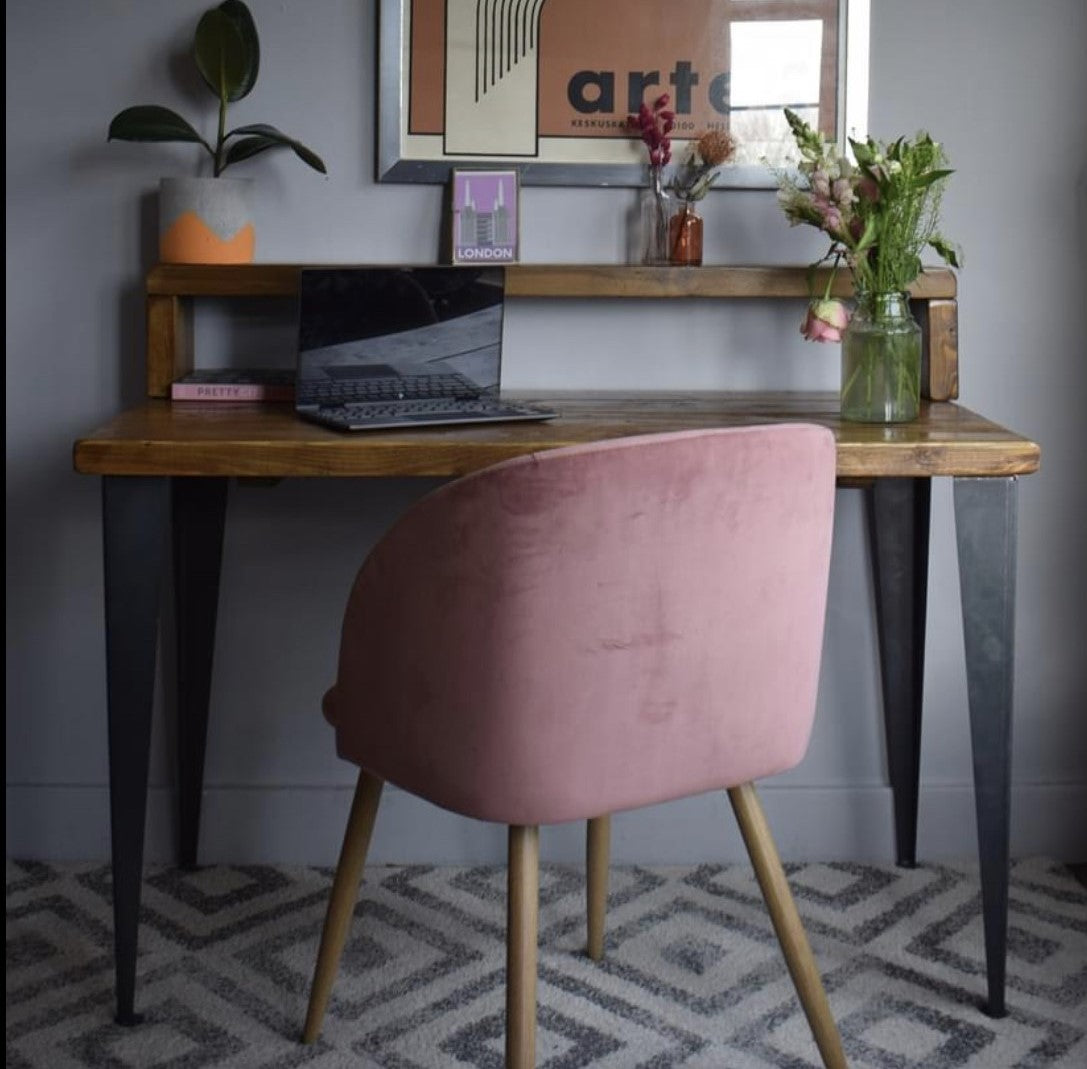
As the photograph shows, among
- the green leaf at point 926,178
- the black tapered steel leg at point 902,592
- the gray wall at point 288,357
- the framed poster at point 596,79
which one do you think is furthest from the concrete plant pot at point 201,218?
the black tapered steel leg at point 902,592

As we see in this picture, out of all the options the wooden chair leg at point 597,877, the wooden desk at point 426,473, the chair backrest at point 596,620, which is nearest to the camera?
the chair backrest at point 596,620

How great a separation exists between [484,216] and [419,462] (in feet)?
2.18

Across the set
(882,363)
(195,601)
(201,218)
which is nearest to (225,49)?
(201,218)

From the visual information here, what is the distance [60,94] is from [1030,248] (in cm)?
153

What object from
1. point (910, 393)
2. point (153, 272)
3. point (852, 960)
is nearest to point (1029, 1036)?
point (852, 960)

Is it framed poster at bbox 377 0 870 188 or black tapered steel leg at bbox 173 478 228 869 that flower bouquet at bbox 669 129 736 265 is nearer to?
framed poster at bbox 377 0 870 188

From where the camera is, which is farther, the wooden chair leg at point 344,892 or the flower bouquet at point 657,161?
the flower bouquet at point 657,161

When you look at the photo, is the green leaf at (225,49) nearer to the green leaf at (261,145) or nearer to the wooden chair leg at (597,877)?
the green leaf at (261,145)

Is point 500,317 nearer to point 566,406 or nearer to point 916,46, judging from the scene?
point 566,406

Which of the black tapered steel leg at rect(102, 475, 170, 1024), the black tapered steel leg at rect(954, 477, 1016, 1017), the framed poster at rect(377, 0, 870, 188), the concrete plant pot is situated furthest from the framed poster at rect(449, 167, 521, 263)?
the black tapered steel leg at rect(954, 477, 1016, 1017)

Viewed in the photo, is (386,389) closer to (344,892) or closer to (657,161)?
(657,161)

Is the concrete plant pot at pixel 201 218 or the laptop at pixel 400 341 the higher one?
the concrete plant pot at pixel 201 218

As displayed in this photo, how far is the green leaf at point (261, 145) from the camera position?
6.99 ft

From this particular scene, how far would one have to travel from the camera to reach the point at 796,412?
6.79 feet
